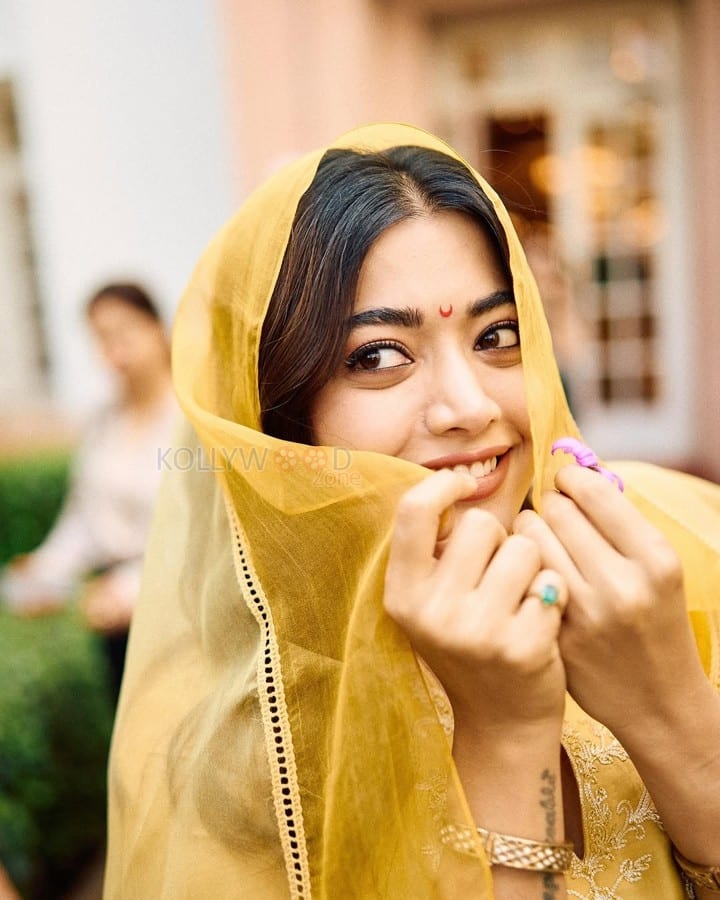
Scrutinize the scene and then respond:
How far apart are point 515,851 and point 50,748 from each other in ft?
8.22

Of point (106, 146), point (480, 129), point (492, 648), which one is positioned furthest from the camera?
point (480, 129)

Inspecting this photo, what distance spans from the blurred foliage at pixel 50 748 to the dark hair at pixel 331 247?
2.09 meters

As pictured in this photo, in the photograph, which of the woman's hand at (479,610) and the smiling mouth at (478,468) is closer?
the woman's hand at (479,610)

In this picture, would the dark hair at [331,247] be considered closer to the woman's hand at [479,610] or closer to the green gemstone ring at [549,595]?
the woman's hand at [479,610]

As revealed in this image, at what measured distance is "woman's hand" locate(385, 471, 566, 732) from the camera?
2.66 ft

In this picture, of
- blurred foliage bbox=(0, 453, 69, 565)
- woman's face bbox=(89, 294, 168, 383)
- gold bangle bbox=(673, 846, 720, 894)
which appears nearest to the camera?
gold bangle bbox=(673, 846, 720, 894)

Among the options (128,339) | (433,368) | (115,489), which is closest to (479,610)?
(433,368)

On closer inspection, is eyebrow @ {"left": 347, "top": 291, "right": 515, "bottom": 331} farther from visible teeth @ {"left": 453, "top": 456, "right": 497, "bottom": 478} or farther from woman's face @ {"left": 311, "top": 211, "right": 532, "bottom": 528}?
visible teeth @ {"left": 453, "top": 456, "right": 497, "bottom": 478}

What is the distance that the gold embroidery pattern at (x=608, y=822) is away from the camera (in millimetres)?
1003

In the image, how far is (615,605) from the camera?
83 cm

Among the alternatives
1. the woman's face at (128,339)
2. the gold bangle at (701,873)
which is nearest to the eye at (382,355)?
the gold bangle at (701,873)

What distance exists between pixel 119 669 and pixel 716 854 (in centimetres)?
221

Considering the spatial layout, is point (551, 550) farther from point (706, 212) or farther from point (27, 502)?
point (706, 212)

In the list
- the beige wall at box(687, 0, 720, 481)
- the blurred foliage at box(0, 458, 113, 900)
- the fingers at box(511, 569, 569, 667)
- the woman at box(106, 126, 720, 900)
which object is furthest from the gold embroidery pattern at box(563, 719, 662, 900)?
the beige wall at box(687, 0, 720, 481)
